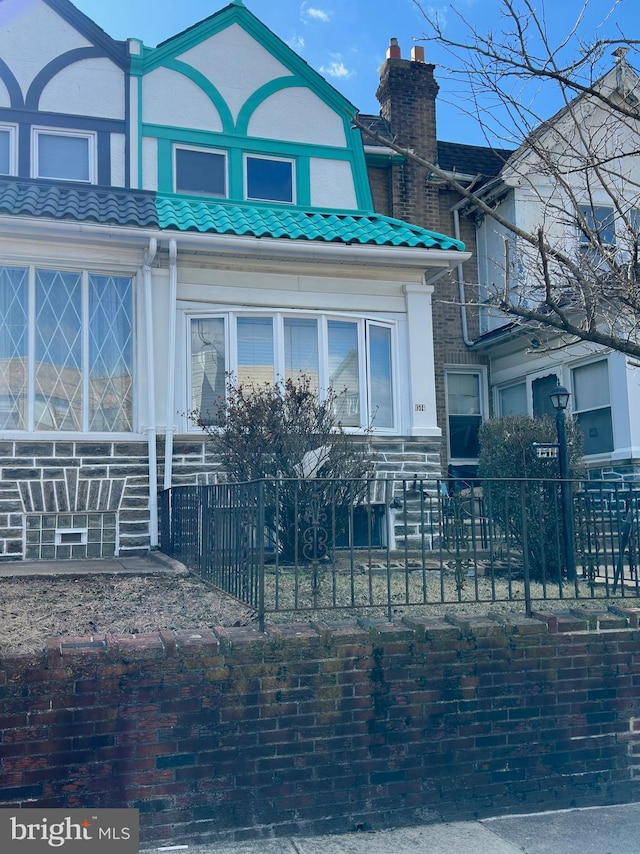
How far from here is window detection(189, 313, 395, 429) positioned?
925 centimetres

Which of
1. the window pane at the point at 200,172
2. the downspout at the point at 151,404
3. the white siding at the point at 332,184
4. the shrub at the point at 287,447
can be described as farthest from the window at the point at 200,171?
the shrub at the point at 287,447

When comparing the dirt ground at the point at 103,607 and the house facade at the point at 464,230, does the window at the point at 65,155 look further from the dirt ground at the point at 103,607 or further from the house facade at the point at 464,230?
the dirt ground at the point at 103,607

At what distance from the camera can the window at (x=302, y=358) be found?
9250 millimetres

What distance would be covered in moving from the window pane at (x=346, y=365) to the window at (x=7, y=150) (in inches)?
170

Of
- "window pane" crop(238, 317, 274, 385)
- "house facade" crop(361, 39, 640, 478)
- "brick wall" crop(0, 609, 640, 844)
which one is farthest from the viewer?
"house facade" crop(361, 39, 640, 478)

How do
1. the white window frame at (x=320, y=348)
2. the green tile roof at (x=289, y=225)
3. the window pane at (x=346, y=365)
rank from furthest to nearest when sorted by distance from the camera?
the window pane at (x=346, y=365) < the white window frame at (x=320, y=348) < the green tile roof at (x=289, y=225)

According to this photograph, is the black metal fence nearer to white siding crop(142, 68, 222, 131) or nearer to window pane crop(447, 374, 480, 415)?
white siding crop(142, 68, 222, 131)

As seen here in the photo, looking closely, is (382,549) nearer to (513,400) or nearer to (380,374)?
(380,374)

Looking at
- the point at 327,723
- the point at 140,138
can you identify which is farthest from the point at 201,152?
the point at 327,723

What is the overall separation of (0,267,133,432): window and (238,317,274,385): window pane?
1234mm

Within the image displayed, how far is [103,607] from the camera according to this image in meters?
5.56

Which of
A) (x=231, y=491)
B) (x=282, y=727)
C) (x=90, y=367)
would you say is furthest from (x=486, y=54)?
(x=90, y=367)

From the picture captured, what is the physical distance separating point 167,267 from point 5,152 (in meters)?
2.89

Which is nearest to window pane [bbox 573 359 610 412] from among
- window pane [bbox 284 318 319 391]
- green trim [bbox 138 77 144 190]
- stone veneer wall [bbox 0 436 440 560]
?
window pane [bbox 284 318 319 391]
